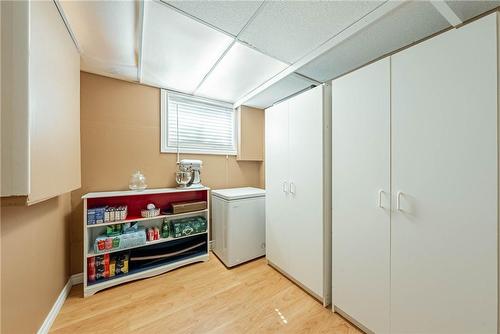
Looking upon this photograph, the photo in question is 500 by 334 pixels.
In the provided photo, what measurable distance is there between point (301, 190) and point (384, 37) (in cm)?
140

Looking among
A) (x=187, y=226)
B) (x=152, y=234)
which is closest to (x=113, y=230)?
(x=152, y=234)

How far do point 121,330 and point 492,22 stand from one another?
9.30ft

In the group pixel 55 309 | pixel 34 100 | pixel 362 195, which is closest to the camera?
pixel 34 100

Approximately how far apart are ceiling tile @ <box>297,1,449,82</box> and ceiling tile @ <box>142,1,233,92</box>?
3.13 feet

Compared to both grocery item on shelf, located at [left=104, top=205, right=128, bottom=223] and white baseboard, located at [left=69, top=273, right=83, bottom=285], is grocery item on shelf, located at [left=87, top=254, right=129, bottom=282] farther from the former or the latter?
grocery item on shelf, located at [left=104, top=205, right=128, bottom=223]

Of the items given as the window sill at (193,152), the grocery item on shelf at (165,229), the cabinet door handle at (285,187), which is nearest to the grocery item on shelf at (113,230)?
the grocery item on shelf at (165,229)

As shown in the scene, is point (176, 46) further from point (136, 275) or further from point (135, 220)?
point (136, 275)

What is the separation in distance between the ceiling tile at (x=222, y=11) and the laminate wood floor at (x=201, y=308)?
224cm

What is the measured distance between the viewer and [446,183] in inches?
36.8

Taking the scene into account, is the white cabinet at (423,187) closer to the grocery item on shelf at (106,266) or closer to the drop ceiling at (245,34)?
the drop ceiling at (245,34)

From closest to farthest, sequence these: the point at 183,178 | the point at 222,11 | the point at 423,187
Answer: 1. the point at 423,187
2. the point at 222,11
3. the point at 183,178

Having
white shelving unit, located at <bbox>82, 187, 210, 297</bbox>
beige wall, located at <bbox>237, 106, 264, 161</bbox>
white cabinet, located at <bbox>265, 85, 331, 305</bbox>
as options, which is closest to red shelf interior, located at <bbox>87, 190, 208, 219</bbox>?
white shelving unit, located at <bbox>82, 187, 210, 297</bbox>

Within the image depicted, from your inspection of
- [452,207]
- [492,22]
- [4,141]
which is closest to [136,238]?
[4,141]

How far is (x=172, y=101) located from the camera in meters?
2.40
